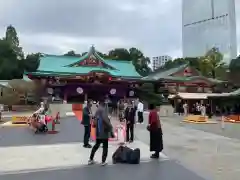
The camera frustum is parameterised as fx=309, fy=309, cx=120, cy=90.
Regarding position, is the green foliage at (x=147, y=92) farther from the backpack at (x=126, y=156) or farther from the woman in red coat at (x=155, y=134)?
the backpack at (x=126, y=156)

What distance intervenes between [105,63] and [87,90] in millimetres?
4818

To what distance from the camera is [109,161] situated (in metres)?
8.09

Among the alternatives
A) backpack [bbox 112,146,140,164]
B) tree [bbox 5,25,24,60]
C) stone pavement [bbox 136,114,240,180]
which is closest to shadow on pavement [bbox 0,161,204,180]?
backpack [bbox 112,146,140,164]

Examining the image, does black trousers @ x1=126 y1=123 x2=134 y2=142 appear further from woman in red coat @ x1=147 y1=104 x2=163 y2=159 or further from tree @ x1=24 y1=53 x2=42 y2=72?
tree @ x1=24 y1=53 x2=42 y2=72

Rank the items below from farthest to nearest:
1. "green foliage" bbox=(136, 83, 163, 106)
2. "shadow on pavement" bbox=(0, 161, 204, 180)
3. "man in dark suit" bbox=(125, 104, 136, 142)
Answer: "green foliage" bbox=(136, 83, 163, 106), "man in dark suit" bbox=(125, 104, 136, 142), "shadow on pavement" bbox=(0, 161, 204, 180)

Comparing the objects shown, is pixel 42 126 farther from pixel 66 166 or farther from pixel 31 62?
pixel 31 62

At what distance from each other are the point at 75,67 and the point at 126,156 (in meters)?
35.7

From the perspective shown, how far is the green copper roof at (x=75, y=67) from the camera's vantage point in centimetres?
4066

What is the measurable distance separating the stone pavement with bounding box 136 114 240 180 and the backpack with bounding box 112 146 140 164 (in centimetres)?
129

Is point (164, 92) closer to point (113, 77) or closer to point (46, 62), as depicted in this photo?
point (113, 77)

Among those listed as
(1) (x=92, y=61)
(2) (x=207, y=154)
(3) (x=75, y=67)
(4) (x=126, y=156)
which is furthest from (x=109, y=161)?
(1) (x=92, y=61)

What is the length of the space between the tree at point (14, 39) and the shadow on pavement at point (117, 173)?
63562 mm

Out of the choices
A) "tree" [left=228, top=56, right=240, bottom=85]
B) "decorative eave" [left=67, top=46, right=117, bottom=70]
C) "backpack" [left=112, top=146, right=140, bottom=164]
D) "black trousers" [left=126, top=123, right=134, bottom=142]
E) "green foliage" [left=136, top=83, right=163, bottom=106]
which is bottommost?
"backpack" [left=112, top=146, right=140, bottom=164]

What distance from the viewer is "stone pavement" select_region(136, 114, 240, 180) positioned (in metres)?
7.32
